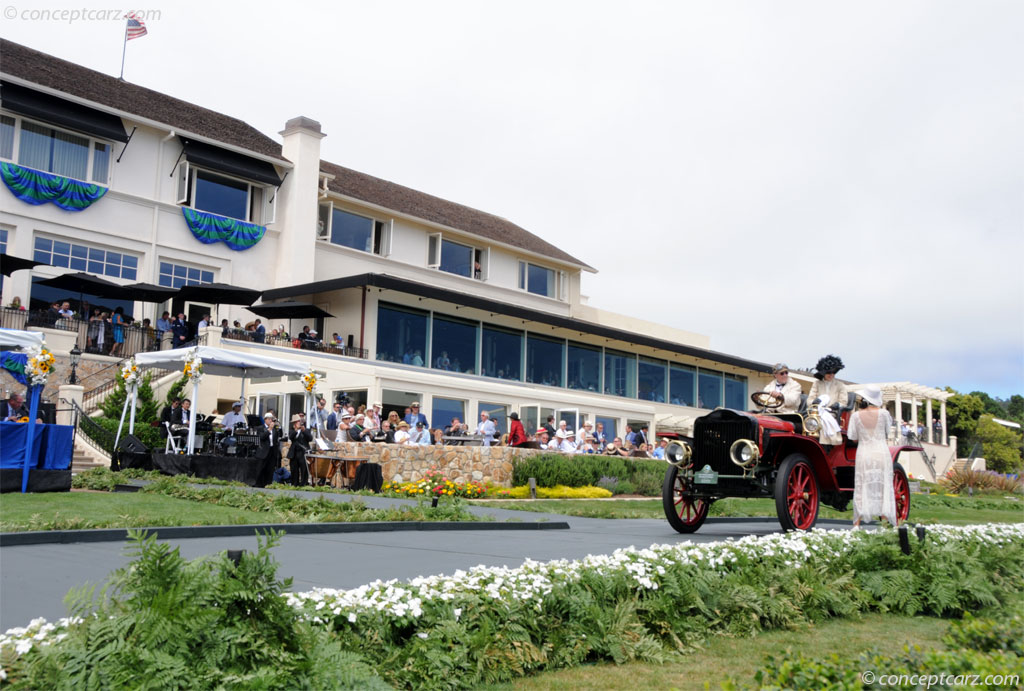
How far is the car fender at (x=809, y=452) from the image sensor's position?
33.5 ft

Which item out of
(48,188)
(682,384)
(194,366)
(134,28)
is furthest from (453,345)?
(134,28)

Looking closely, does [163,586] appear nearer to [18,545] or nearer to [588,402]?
[18,545]

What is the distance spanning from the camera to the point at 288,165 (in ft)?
115

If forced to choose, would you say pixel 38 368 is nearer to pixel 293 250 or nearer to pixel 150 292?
pixel 150 292

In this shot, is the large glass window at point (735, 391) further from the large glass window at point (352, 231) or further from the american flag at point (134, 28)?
the american flag at point (134, 28)

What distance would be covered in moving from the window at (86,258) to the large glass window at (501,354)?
13569 mm

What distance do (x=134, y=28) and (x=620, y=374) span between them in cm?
2562

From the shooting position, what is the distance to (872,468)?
10.3 meters

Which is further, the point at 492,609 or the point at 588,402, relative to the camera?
the point at 588,402

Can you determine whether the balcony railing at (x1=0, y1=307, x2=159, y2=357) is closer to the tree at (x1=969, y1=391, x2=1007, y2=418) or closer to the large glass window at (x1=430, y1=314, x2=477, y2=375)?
the large glass window at (x1=430, y1=314, x2=477, y2=375)

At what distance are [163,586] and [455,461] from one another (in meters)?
17.3

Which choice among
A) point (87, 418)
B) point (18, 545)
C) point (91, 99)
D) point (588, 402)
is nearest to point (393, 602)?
point (18, 545)

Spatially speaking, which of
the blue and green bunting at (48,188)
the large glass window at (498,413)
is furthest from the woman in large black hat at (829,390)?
the blue and green bunting at (48,188)

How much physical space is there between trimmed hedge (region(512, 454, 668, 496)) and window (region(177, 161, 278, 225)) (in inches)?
723
